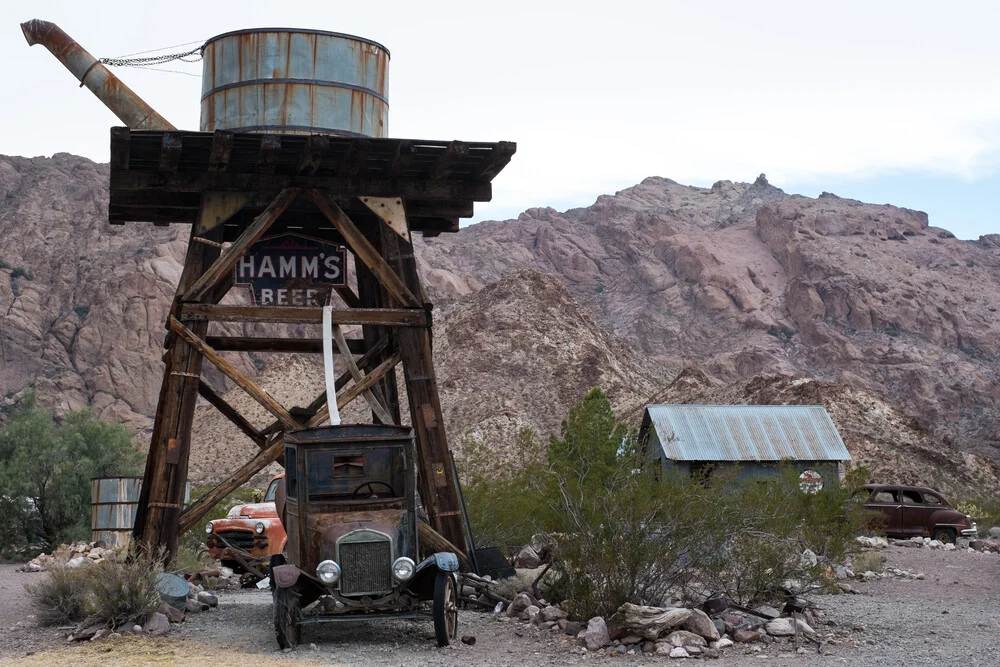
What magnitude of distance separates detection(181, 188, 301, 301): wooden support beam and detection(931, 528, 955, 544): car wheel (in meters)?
22.6

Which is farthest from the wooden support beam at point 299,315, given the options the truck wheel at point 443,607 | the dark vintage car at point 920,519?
the dark vintage car at point 920,519

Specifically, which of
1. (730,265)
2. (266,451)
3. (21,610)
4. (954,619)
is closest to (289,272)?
(266,451)

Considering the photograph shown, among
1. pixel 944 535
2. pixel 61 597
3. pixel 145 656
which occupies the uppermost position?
pixel 61 597

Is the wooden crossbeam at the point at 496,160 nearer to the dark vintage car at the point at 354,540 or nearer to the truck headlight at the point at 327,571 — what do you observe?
the dark vintage car at the point at 354,540

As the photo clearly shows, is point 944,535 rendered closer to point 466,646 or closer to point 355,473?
point 466,646

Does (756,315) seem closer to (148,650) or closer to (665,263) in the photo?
(665,263)

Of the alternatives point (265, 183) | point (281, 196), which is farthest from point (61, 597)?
point (265, 183)

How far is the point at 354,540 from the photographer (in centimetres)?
1152

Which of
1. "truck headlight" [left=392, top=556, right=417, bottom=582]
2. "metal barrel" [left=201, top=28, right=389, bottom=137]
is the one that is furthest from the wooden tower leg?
"truck headlight" [left=392, top=556, right=417, bottom=582]

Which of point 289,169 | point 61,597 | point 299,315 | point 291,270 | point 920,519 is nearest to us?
point 61,597

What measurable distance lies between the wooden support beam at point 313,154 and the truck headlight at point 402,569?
19.1 feet

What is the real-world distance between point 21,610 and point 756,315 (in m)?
99.4

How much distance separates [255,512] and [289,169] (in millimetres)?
8053

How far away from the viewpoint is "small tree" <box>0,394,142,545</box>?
27.5 metres
